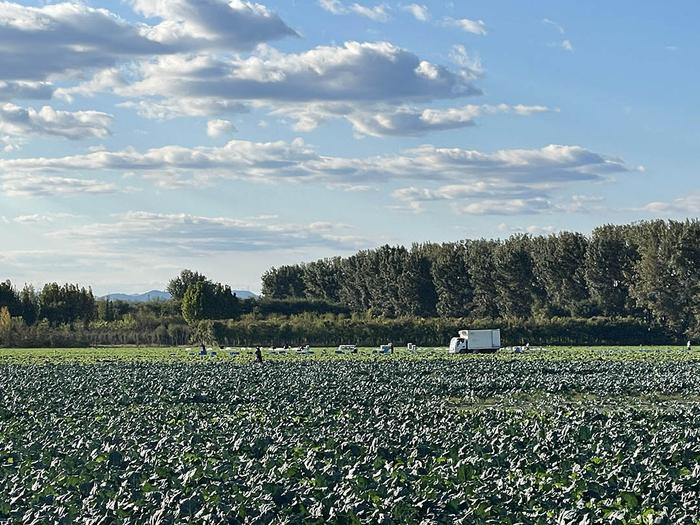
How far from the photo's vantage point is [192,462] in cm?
2162

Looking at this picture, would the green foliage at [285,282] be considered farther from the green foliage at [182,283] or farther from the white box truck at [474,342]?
the white box truck at [474,342]

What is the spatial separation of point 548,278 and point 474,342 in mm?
36227

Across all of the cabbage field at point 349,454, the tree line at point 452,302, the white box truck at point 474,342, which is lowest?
the cabbage field at point 349,454

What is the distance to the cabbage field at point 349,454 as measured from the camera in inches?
615

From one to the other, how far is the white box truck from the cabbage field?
44.8m

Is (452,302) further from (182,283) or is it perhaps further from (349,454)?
(349,454)

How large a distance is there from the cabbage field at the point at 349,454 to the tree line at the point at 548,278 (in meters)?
69.2

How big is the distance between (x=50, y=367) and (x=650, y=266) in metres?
68.1

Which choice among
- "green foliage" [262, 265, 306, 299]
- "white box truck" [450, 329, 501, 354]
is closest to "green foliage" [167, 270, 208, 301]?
"green foliage" [262, 265, 306, 299]

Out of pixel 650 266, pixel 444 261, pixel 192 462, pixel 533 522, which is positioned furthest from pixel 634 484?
pixel 444 261

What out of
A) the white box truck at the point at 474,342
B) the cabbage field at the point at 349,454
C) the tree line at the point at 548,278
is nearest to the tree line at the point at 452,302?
the tree line at the point at 548,278

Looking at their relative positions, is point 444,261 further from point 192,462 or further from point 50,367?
point 192,462

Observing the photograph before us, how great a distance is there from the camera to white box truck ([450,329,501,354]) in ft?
308

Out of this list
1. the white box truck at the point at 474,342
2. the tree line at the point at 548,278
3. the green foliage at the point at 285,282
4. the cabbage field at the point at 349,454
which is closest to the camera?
the cabbage field at the point at 349,454
